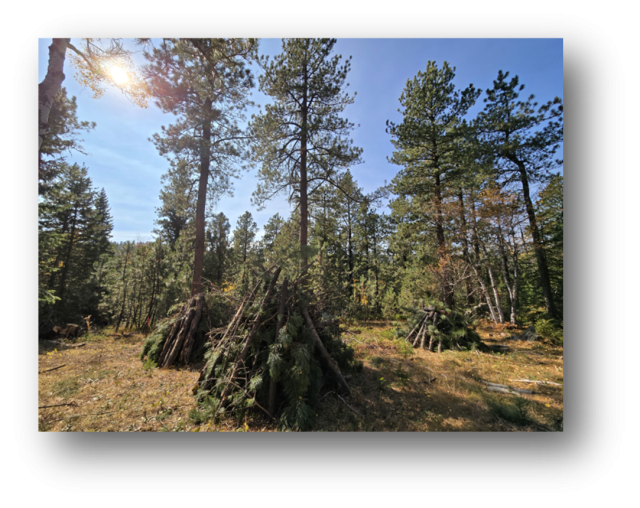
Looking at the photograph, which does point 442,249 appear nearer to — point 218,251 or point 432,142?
point 432,142

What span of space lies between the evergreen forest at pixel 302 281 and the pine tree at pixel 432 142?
0.29ft

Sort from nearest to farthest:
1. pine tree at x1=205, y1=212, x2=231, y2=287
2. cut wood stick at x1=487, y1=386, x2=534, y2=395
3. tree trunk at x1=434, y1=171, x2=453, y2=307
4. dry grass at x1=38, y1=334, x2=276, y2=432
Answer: dry grass at x1=38, y1=334, x2=276, y2=432, cut wood stick at x1=487, y1=386, x2=534, y2=395, tree trunk at x1=434, y1=171, x2=453, y2=307, pine tree at x1=205, y1=212, x2=231, y2=287

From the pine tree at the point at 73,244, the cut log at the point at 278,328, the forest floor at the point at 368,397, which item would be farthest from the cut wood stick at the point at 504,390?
the pine tree at the point at 73,244

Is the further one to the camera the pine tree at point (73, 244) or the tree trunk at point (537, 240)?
the pine tree at point (73, 244)

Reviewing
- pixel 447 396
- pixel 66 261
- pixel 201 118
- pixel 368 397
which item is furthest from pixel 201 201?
pixel 66 261

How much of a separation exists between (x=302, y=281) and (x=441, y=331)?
625 cm

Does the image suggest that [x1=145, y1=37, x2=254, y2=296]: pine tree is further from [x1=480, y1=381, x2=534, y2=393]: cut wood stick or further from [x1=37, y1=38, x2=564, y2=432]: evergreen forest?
[x1=480, y1=381, x2=534, y2=393]: cut wood stick

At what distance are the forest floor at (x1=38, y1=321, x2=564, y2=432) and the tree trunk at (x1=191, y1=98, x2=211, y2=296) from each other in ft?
10.2

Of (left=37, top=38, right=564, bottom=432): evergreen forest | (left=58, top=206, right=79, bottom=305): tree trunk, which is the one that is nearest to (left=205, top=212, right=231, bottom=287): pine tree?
(left=37, top=38, right=564, bottom=432): evergreen forest

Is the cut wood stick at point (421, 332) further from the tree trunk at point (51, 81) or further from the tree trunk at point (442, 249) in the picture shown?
the tree trunk at point (51, 81)

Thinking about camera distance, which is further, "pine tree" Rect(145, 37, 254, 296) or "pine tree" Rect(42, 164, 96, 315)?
"pine tree" Rect(42, 164, 96, 315)

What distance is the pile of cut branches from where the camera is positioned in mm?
7207

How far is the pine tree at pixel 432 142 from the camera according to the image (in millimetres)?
10156
